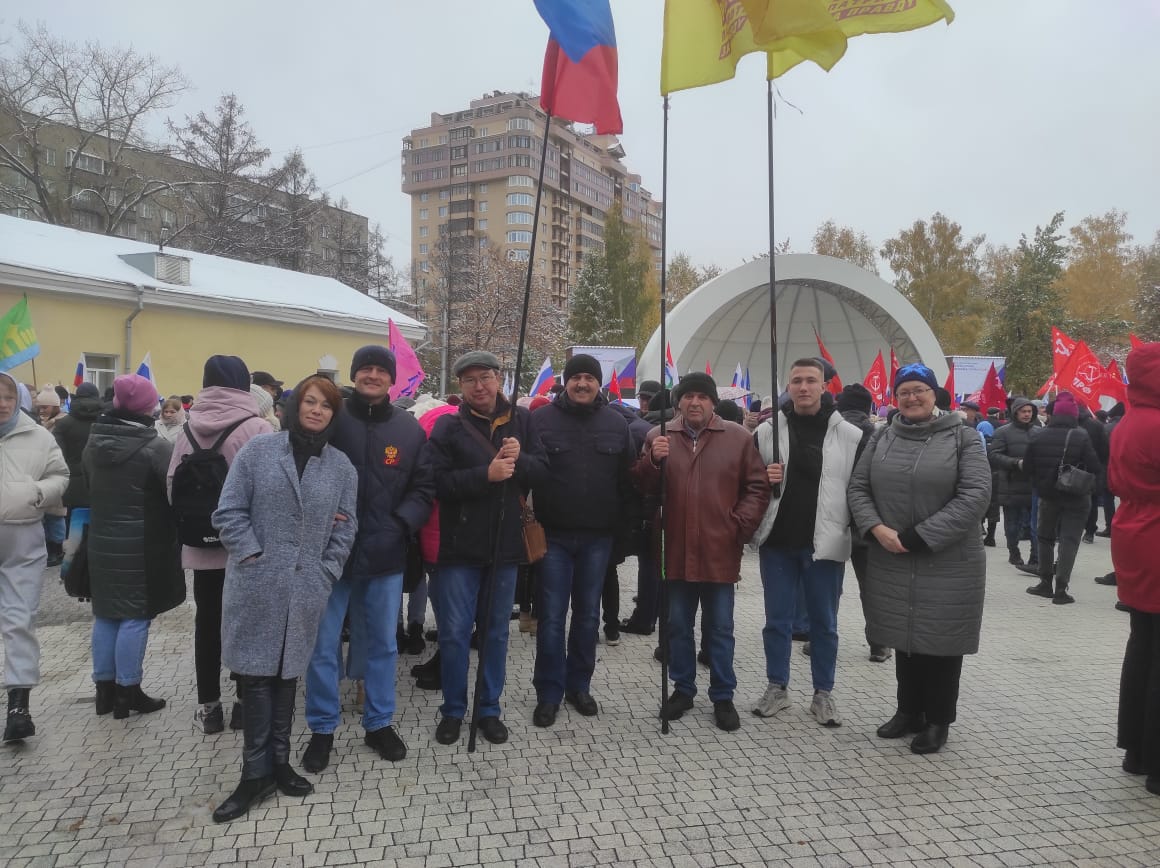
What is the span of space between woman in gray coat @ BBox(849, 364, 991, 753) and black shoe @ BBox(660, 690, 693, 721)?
1.13m

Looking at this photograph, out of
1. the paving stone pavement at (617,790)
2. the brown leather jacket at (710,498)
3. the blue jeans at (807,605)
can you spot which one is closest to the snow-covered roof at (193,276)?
the paving stone pavement at (617,790)

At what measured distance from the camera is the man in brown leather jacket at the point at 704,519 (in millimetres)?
4379

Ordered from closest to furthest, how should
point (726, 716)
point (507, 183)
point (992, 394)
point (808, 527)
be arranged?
point (726, 716) → point (808, 527) → point (992, 394) → point (507, 183)

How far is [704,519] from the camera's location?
4395mm

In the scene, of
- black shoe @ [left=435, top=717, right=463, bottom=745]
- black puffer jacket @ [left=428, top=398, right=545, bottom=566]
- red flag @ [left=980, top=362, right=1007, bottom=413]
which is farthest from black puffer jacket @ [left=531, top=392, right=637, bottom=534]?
red flag @ [left=980, top=362, right=1007, bottom=413]

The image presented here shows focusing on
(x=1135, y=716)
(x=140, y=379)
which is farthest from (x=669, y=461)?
(x=140, y=379)

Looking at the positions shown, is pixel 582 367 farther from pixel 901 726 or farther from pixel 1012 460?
pixel 1012 460

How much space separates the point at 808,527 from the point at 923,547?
26.3 inches

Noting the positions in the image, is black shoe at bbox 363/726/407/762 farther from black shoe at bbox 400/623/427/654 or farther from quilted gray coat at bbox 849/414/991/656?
quilted gray coat at bbox 849/414/991/656

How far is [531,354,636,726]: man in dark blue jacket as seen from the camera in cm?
444

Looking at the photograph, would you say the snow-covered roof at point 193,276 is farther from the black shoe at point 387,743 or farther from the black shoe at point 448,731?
the black shoe at point 448,731

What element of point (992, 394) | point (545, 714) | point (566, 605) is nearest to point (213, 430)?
point (566, 605)

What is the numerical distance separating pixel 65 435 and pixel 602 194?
95.8 meters

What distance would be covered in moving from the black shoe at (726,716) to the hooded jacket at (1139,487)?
81.3 inches
